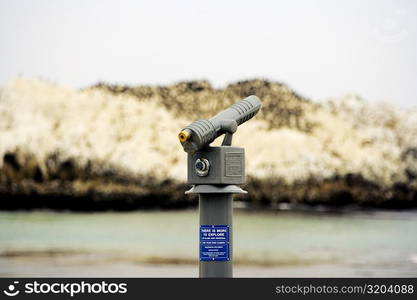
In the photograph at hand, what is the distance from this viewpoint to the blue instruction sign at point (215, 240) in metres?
5.62

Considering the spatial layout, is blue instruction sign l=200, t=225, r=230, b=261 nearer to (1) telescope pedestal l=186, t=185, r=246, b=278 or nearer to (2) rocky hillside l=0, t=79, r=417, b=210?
(1) telescope pedestal l=186, t=185, r=246, b=278

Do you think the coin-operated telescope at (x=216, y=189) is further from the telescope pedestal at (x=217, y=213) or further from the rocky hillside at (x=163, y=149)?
the rocky hillside at (x=163, y=149)

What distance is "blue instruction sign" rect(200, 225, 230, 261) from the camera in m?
5.62

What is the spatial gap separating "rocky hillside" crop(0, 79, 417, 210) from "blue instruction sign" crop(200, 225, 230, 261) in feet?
20.5

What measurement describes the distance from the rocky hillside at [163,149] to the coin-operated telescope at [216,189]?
6217mm

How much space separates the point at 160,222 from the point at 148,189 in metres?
0.49

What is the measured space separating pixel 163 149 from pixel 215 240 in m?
6.61

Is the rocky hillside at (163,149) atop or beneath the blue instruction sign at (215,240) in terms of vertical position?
atop

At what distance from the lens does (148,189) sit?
39.8 ft

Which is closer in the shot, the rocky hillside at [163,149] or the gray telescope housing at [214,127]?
the gray telescope housing at [214,127]

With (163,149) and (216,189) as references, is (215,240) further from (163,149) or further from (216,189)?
(163,149)

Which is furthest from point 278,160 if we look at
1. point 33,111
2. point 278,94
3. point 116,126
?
point 33,111

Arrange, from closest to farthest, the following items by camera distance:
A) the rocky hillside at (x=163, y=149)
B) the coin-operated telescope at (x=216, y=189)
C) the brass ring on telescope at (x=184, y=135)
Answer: the brass ring on telescope at (x=184, y=135)
the coin-operated telescope at (x=216, y=189)
the rocky hillside at (x=163, y=149)

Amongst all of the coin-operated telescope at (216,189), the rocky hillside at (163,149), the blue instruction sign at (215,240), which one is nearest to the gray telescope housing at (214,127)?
the coin-operated telescope at (216,189)
